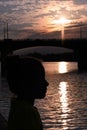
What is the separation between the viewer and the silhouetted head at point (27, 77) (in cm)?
304

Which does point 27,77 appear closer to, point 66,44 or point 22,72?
point 22,72

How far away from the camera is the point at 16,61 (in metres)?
3.06

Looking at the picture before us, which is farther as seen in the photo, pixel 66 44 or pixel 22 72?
pixel 66 44

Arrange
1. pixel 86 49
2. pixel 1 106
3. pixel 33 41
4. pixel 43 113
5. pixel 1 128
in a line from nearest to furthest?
pixel 1 128 < pixel 43 113 < pixel 1 106 < pixel 33 41 < pixel 86 49

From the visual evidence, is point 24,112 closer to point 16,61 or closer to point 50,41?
point 16,61

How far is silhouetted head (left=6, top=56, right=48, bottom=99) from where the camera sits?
3.04 m

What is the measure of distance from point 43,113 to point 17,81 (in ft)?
41.7

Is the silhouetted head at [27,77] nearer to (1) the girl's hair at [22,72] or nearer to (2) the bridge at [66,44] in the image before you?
(1) the girl's hair at [22,72]

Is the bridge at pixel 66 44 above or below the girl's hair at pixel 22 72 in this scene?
below

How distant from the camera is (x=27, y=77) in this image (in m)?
3.04

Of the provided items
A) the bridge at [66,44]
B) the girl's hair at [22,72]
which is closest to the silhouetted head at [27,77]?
the girl's hair at [22,72]

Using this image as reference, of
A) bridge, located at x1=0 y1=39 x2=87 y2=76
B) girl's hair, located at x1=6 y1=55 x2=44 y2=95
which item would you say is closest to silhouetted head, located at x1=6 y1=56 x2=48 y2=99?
girl's hair, located at x1=6 y1=55 x2=44 y2=95

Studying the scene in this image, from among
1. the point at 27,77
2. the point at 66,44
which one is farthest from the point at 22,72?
the point at 66,44

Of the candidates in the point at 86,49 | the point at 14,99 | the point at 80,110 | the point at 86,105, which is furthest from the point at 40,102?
the point at 86,49
